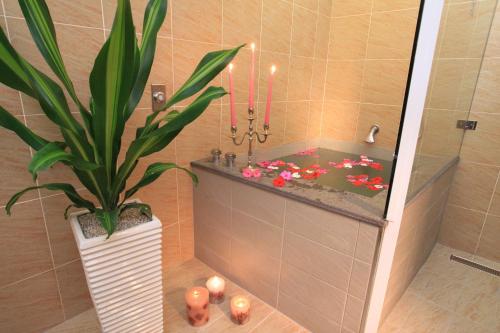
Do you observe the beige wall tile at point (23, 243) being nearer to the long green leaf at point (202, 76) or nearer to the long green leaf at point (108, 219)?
the long green leaf at point (108, 219)

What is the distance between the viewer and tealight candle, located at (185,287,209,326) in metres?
1.26

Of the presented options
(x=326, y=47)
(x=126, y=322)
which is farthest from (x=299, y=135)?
(x=126, y=322)

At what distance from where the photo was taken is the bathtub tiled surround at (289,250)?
1098mm

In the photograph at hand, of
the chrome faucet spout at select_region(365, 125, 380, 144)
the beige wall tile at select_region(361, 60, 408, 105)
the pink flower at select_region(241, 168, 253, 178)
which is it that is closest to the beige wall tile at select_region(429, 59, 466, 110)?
the beige wall tile at select_region(361, 60, 408, 105)

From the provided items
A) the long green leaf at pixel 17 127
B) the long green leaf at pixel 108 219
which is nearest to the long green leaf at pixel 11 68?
the long green leaf at pixel 17 127

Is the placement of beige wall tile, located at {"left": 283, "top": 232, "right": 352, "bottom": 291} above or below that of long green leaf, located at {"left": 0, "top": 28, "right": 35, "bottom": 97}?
below

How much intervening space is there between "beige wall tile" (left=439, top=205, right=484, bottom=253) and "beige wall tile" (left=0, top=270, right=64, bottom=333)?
92.4 inches

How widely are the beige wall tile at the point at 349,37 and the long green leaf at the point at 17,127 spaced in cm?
196

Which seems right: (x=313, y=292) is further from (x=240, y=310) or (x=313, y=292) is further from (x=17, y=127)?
(x=17, y=127)

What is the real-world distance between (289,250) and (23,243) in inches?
42.4

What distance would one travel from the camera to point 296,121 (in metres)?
2.11

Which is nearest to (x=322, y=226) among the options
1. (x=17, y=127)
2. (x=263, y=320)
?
(x=263, y=320)

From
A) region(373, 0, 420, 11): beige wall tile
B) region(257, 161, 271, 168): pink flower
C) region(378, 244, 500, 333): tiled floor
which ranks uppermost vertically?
region(373, 0, 420, 11): beige wall tile

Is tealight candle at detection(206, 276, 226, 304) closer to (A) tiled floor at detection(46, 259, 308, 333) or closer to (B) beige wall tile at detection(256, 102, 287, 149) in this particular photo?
(A) tiled floor at detection(46, 259, 308, 333)
